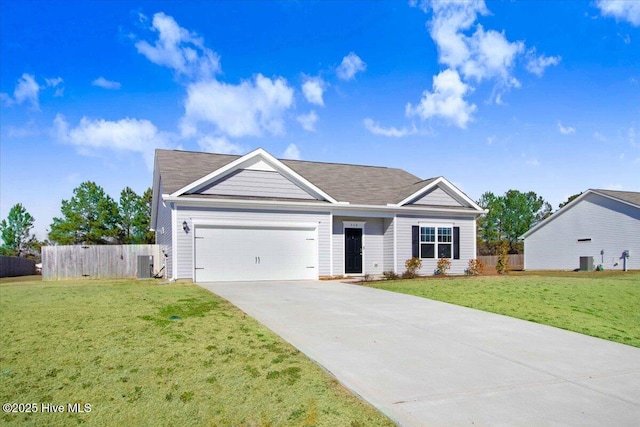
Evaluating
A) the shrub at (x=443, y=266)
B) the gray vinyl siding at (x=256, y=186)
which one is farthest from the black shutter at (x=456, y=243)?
the gray vinyl siding at (x=256, y=186)

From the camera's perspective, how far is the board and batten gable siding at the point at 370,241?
19453 mm

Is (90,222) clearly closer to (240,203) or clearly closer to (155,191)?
(155,191)

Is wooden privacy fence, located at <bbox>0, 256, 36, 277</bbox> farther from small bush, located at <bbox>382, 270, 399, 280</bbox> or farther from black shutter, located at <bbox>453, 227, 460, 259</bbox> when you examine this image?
black shutter, located at <bbox>453, 227, 460, 259</bbox>

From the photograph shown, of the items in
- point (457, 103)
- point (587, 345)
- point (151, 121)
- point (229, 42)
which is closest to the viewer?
point (587, 345)

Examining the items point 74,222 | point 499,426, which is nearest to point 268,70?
point 499,426

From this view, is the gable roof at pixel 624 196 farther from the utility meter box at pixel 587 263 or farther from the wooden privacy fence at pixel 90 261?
the wooden privacy fence at pixel 90 261

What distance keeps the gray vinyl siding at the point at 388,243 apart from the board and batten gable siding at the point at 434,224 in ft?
0.92

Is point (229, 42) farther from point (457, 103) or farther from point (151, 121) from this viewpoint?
point (457, 103)

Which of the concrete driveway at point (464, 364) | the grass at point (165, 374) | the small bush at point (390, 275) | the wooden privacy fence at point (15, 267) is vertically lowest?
the wooden privacy fence at point (15, 267)

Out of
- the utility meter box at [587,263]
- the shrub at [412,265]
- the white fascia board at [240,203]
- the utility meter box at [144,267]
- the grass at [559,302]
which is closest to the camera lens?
the grass at [559,302]

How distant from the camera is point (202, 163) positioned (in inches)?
772

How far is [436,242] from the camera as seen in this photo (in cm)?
2069

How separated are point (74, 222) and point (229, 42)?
28780 millimetres

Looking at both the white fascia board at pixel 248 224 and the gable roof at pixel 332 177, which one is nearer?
the white fascia board at pixel 248 224
